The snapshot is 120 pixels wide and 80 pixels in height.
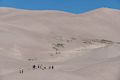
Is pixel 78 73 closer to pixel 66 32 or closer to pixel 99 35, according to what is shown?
pixel 66 32

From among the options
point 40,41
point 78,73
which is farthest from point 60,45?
point 78,73

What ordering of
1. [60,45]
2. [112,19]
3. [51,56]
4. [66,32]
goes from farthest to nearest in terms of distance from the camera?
[112,19] < [66,32] < [60,45] < [51,56]

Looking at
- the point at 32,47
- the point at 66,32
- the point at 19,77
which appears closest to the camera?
the point at 19,77

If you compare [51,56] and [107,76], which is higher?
[51,56]

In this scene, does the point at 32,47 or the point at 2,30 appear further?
the point at 2,30

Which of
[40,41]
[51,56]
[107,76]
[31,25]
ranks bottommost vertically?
[107,76]

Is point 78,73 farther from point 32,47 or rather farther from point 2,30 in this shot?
point 2,30
